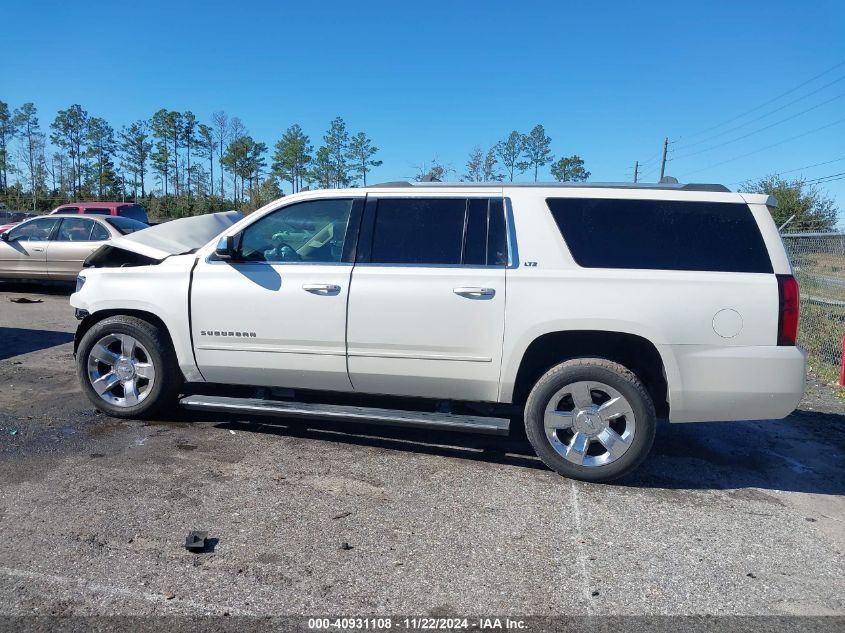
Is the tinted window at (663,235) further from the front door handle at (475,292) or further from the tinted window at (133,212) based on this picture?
the tinted window at (133,212)

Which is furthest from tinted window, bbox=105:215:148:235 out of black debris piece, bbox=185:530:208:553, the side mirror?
black debris piece, bbox=185:530:208:553

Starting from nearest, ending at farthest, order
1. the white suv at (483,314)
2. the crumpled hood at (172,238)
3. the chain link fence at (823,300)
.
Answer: the white suv at (483,314) → the crumpled hood at (172,238) → the chain link fence at (823,300)

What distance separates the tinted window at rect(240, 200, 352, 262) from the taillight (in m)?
3.01

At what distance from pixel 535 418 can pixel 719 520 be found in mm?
1256

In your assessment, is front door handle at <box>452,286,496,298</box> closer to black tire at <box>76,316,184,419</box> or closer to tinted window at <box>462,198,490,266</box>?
tinted window at <box>462,198,490,266</box>

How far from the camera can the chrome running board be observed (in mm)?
4234

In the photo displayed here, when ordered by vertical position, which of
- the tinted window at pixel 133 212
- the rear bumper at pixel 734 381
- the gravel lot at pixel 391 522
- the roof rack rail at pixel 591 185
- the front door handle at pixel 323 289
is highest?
the tinted window at pixel 133 212

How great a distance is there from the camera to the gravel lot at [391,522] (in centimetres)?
288

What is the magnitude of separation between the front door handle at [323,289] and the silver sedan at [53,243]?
8898 millimetres

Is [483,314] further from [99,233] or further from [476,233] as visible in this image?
[99,233]

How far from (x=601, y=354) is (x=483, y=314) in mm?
909

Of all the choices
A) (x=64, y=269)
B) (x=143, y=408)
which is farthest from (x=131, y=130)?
(x=143, y=408)

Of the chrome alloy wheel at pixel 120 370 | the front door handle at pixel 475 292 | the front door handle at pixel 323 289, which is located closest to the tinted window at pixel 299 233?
the front door handle at pixel 323 289

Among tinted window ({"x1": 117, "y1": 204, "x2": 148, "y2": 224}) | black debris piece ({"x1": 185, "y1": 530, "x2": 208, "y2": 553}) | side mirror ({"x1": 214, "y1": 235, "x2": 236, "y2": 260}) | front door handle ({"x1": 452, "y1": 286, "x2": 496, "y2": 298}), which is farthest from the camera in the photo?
tinted window ({"x1": 117, "y1": 204, "x2": 148, "y2": 224})
